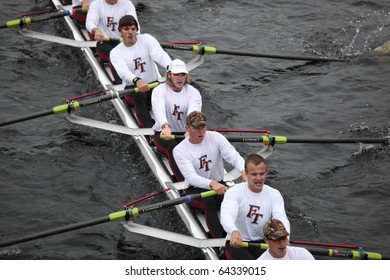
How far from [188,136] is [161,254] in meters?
1.85

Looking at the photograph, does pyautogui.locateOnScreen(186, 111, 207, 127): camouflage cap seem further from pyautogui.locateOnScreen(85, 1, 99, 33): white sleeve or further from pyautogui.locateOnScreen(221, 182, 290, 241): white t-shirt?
pyautogui.locateOnScreen(85, 1, 99, 33): white sleeve

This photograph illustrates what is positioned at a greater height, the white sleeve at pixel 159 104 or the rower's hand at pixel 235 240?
the white sleeve at pixel 159 104

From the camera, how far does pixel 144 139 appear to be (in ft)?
47.4

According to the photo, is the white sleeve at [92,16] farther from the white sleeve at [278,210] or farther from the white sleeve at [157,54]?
the white sleeve at [278,210]

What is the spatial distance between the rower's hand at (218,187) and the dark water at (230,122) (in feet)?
3.77

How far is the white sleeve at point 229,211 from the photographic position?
1067 cm

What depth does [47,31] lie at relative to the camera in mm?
19891

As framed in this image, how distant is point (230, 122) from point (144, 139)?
241cm

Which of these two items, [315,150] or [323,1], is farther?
[323,1]

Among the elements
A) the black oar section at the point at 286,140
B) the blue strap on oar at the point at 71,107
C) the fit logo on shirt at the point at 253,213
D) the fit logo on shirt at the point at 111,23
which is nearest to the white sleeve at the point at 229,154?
the black oar section at the point at 286,140

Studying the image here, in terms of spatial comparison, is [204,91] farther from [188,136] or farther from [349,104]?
[188,136]

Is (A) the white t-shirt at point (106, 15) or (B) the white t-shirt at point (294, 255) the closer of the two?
(B) the white t-shirt at point (294, 255)

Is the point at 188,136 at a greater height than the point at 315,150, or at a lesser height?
lesser
